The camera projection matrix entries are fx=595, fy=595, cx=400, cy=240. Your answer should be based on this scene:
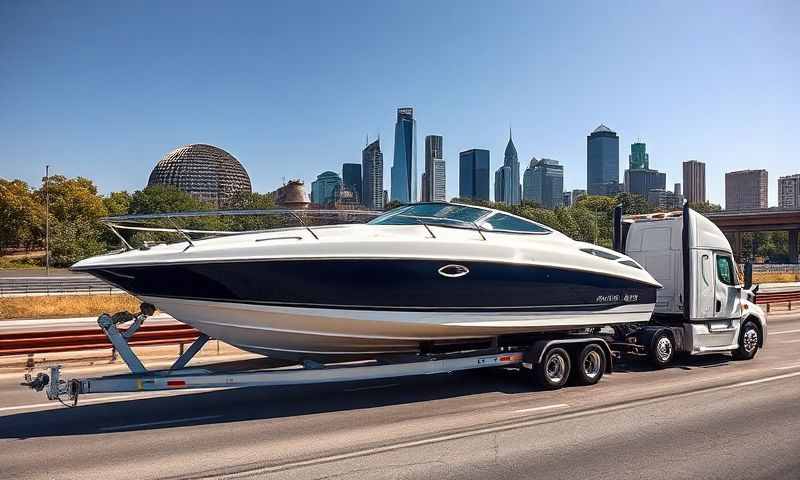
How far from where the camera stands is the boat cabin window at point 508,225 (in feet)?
30.9

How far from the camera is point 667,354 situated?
11.5 metres

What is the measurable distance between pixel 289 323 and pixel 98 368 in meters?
6.47

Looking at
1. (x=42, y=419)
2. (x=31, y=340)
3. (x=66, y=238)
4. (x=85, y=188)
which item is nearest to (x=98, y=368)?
(x=31, y=340)

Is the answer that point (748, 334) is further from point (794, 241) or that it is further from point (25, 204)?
point (794, 241)

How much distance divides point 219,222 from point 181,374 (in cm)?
209

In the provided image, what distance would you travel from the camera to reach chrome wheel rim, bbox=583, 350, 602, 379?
33.4ft

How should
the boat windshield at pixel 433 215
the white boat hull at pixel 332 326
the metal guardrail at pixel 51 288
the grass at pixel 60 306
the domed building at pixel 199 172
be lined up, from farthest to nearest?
the domed building at pixel 199 172
the metal guardrail at pixel 51 288
the grass at pixel 60 306
the boat windshield at pixel 433 215
the white boat hull at pixel 332 326

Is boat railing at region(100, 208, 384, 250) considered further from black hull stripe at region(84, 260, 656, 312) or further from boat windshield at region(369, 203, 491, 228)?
boat windshield at region(369, 203, 491, 228)

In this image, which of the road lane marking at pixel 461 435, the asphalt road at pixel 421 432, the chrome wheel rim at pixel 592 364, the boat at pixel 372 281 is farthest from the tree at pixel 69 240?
the road lane marking at pixel 461 435

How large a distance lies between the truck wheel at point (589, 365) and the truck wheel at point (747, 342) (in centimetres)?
459

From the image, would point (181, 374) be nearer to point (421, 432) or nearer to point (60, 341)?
point (421, 432)

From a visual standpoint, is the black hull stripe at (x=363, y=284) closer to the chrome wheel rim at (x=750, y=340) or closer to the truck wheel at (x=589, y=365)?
the truck wheel at (x=589, y=365)

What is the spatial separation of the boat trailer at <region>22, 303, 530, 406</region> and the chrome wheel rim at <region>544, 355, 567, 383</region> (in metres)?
1.86

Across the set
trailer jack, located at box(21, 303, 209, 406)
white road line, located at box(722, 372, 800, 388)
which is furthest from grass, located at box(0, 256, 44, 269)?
white road line, located at box(722, 372, 800, 388)
